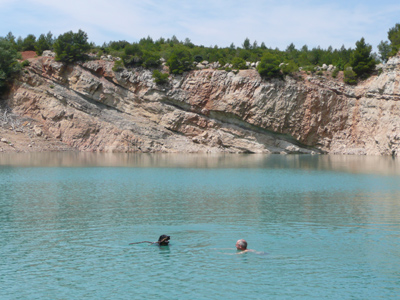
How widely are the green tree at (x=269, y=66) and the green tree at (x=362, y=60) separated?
561 inches

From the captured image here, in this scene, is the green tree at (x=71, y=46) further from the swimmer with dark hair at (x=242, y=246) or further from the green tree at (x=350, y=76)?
the swimmer with dark hair at (x=242, y=246)

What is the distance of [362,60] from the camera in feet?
268

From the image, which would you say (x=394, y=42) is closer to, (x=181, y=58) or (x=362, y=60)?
(x=362, y=60)

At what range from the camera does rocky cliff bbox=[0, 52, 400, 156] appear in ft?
251

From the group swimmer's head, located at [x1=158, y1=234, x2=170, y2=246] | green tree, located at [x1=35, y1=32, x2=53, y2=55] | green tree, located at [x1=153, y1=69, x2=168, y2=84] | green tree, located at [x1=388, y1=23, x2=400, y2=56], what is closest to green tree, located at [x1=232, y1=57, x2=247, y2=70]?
green tree, located at [x1=153, y1=69, x2=168, y2=84]

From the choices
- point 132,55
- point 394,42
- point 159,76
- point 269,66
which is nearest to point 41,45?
point 132,55

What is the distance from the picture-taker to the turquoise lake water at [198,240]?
44.8 ft

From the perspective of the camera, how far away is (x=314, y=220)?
74.1ft

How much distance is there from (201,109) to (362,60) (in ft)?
98.9

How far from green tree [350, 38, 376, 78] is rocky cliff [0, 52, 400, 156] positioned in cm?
257

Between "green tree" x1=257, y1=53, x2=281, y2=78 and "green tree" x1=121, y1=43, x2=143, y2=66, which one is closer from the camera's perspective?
"green tree" x1=257, y1=53, x2=281, y2=78

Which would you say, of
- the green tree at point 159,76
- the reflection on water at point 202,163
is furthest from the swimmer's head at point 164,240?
the green tree at point 159,76

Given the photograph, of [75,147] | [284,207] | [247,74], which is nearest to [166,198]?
[284,207]

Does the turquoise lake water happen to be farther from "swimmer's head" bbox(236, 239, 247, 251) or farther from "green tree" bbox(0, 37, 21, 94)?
"green tree" bbox(0, 37, 21, 94)
